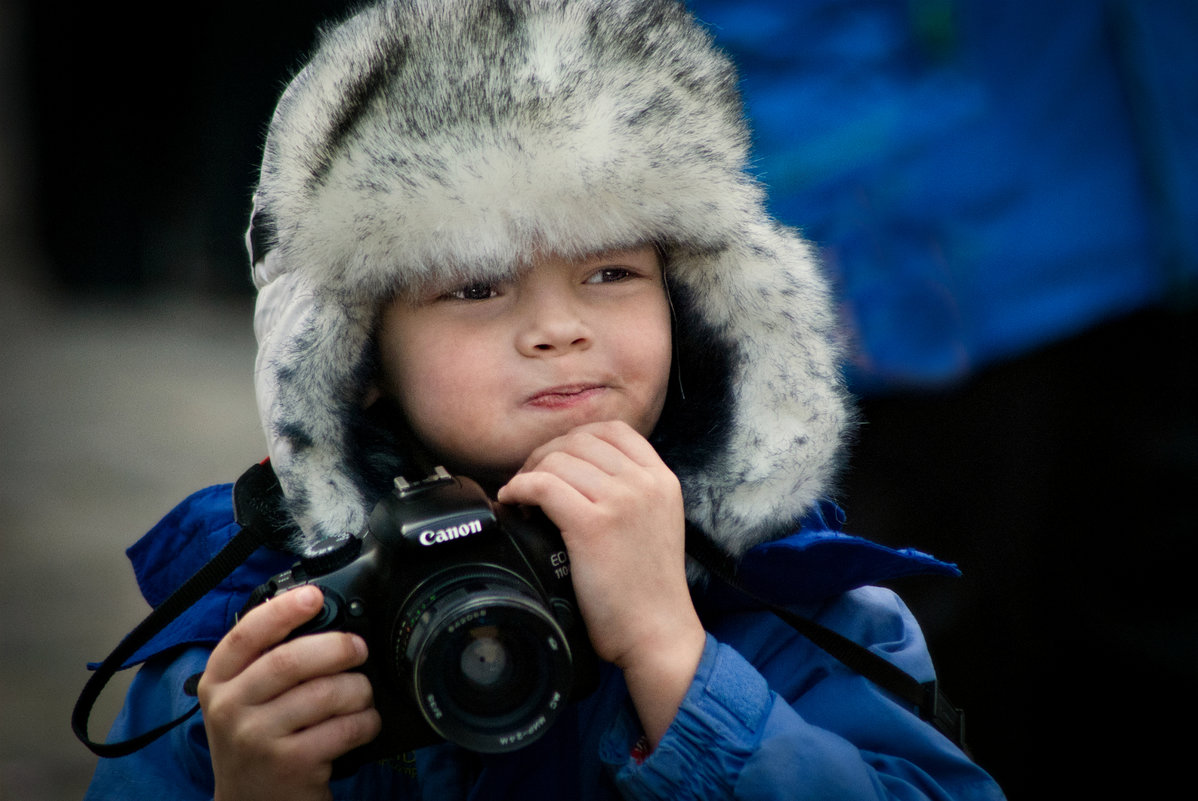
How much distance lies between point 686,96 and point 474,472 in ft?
1.50

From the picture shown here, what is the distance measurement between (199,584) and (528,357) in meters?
0.42

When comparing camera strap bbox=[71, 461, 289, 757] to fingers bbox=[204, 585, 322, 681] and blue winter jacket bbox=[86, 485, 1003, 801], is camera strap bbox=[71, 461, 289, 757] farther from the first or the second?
fingers bbox=[204, 585, 322, 681]

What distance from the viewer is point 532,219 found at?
1.02 meters

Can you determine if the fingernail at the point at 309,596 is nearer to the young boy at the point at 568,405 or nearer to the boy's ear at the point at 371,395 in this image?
the young boy at the point at 568,405

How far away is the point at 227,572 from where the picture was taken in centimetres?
111

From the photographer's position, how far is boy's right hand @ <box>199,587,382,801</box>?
0.87 m

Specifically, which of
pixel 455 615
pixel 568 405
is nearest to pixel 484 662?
pixel 455 615

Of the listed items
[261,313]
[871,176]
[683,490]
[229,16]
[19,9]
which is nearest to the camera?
[683,490]

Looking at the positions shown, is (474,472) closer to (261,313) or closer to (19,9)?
(261,313)

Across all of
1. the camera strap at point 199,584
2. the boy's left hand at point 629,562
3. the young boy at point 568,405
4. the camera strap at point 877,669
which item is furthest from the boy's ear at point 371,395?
the camera strap at point 877,669

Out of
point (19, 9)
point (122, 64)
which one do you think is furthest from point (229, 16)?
point (19, 9)

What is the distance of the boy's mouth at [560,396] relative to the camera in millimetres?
1039

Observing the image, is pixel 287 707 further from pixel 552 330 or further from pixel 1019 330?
pixel 1019 330

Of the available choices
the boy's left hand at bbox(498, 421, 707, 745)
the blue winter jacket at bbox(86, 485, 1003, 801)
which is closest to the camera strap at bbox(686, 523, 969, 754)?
the blue winter jacket at bbox(86, 485, 1003, 801)
